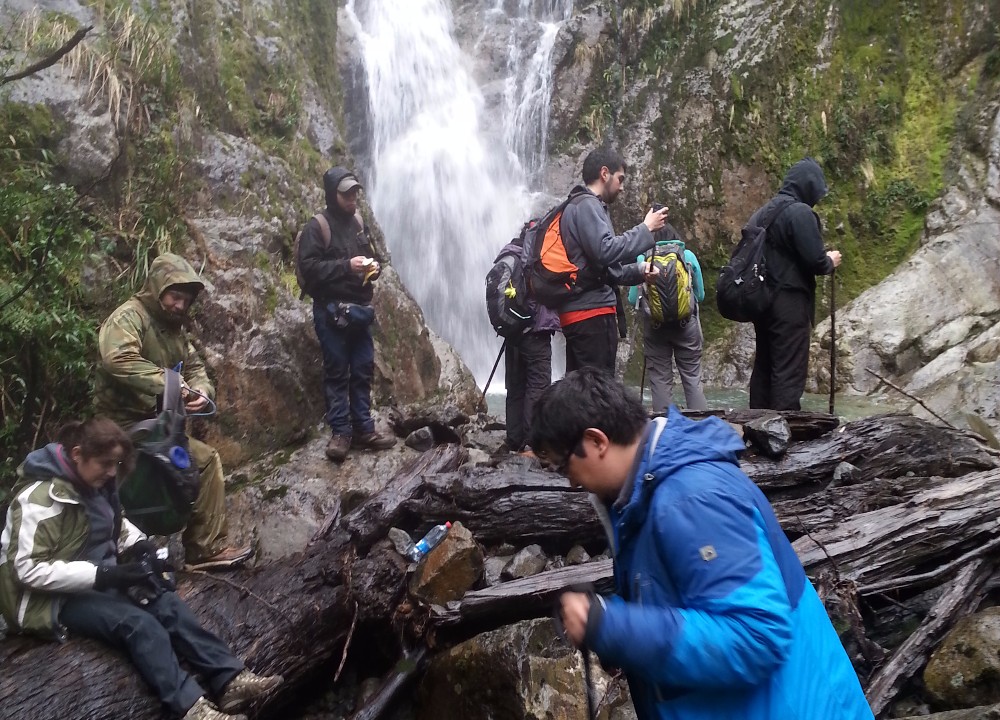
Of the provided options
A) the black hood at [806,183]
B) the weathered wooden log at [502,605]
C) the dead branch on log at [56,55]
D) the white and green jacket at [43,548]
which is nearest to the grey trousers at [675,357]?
the black hood at [806,183]

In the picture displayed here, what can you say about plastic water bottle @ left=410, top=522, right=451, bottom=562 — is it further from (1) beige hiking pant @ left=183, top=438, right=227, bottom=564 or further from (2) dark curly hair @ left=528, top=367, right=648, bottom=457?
(2) dark curly hair @ left=528, top=367, right=648, bottom=457

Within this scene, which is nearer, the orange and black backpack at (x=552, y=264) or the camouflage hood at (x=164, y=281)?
the camouflage hood at (x=164, y=281)

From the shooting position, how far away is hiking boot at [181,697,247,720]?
9.92 ft

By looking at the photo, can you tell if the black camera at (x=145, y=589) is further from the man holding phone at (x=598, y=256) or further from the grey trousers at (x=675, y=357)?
the grey trousers at (x=675, y=357)

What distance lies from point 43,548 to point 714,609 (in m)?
2.97

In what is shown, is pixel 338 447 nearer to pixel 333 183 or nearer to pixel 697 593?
pixel 333 183

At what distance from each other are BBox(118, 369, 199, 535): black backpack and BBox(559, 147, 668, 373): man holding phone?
2606 millimetres

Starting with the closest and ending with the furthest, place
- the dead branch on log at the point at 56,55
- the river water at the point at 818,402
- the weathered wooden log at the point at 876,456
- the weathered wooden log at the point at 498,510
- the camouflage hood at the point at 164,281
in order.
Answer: the dead branch on log at the point at 56,55, the camouflage hood at the point at 164,281, the weathered wooden log at the point at 498,510, the weathered wooden log at the point at 876,456, the river water at the point at 818,402

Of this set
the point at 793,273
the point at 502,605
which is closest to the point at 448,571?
the point at 502,605

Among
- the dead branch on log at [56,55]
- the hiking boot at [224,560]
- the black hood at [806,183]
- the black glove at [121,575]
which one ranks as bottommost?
the hiking boot at [224,560]

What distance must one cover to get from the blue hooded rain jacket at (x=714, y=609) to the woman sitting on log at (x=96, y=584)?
7.82 feet

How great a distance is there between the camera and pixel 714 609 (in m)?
1.50

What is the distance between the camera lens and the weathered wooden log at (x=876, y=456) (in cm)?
459

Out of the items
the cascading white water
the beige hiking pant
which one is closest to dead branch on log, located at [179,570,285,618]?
the beige hiking pant
